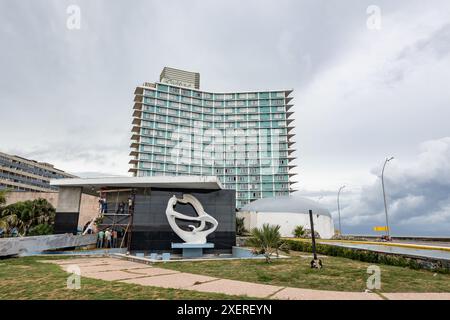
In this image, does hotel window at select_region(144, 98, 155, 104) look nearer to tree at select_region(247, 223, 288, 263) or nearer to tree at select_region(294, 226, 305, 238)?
tree at select_region(294, 226, 305, 238)

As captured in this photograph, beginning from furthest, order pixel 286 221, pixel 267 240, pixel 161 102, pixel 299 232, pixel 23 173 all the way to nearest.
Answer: pixel 161 102, pixel 23 173, pixel 286 221, pixel 299 232, pixel 267 240

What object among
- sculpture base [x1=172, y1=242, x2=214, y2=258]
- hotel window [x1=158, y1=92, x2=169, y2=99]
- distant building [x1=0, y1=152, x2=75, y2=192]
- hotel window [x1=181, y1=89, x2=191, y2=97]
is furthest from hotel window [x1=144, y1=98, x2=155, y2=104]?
sculpture base [x1=172, y1=242, x2=214, y2=258]

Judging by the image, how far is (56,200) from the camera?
41625 mm

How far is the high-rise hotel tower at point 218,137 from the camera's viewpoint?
88312 millimetres

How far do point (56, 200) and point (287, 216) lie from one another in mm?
36862

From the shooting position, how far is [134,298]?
20.7 feet

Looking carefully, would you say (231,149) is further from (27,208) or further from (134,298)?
(134,298)

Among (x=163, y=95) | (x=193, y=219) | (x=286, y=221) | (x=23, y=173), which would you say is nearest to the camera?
(x=193, y=219)

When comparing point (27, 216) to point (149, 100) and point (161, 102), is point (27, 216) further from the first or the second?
point (161, 102)

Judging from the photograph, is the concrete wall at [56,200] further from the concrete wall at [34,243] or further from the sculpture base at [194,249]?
the sculpture base at [194,249]

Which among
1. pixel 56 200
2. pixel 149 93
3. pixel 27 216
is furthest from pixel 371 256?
pixel 149 93

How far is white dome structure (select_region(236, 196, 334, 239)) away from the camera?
1748 inches

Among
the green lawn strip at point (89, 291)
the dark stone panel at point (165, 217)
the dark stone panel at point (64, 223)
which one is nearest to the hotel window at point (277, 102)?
the dark stone panel at point (165, 217)
